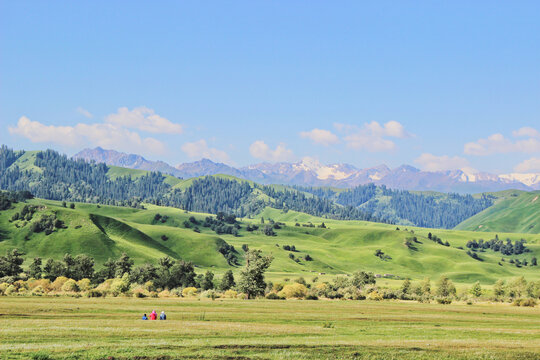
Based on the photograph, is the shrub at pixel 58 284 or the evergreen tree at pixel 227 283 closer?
the shrub at pixel 58 284

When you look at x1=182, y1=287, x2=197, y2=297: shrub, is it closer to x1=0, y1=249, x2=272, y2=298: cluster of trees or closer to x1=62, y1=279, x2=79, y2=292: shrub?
x1=0, y1=249, x2=272, y2=298: cluster of trees

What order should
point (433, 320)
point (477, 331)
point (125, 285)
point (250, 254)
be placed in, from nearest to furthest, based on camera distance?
point (477, 331), point (433, 320), point (125, 285), point (250, 254)

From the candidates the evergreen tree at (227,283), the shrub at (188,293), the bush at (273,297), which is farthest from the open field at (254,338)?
the evergreen tree at (227,283)

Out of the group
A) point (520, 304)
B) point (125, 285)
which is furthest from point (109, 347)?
point (520, 304)

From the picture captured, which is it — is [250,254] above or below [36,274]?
above

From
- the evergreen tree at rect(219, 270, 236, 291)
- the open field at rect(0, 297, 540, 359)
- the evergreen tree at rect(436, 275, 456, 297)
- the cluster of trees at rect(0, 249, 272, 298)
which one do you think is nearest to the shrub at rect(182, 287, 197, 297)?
the cluster of trees at rect(0, 249, 272, 298)

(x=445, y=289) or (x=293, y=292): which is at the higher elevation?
(x=293, y=292)

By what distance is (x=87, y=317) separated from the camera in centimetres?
6038

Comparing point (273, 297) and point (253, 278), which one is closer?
point (253, 278)

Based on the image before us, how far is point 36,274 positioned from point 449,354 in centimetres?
14261

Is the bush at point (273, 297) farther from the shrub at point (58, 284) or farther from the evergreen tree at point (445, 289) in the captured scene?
the evergreen tree at point (445, 289)

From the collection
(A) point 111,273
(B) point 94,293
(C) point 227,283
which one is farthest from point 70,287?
(C) point 227,283

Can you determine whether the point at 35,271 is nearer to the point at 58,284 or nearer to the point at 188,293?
the point at 58,284

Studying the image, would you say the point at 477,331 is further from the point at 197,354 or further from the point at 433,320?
the point at 197,354
